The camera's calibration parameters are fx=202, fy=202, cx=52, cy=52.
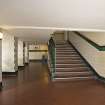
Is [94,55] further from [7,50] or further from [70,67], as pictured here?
[7,50]

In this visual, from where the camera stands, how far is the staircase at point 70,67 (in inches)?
349

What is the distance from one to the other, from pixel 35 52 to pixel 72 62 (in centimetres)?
1511

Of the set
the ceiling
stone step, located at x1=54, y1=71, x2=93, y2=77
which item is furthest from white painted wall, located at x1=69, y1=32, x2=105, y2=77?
the ceiling

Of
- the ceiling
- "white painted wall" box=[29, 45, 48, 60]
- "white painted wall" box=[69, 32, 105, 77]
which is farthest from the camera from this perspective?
"white painted wall" box=[29, 45, 48, 60]

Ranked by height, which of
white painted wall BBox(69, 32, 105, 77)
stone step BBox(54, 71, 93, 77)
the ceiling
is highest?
the ceiling

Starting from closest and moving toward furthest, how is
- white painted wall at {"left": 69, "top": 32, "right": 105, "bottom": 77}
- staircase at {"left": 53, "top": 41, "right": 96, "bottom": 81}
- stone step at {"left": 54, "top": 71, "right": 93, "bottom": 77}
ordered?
white painted wall at {"left": 69, "top": 32, "right": 105, "bottom": 77} → staircase at {"left": 53, "top": 41, "right": 96, "bottom": 81} → stone step at {"left": 54, "top": 71, "right": 93, "bottom": 77}

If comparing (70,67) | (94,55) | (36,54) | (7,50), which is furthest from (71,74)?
(36,54)

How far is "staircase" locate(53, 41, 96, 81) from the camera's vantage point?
886 cm

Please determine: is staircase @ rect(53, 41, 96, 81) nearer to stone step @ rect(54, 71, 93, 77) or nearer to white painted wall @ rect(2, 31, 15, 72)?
stone step @ rect(54, 71, 93, 77)

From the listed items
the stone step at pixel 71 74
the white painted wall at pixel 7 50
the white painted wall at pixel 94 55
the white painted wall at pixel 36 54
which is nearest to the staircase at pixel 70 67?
the stone step at pixel 71 74

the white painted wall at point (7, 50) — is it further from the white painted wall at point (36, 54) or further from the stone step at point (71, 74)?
the white painted wall at point (36, 54)

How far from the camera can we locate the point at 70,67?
974 cm

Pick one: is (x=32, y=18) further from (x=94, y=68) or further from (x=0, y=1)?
(x=94, y=68)

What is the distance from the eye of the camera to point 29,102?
5.01 meters
